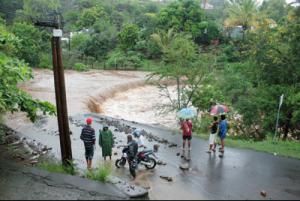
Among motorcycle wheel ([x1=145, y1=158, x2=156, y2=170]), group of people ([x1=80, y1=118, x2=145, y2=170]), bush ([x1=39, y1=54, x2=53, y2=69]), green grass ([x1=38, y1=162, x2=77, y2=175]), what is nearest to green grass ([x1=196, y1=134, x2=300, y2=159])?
motorcycle wheel ([x1=145, y1=158, x2=156, y2=170])

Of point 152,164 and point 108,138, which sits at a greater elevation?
point 108,138

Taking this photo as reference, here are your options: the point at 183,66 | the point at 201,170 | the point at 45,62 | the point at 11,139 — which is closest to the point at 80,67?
the point at 45,62

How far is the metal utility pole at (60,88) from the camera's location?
33.1 feet

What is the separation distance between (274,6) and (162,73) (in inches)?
2020

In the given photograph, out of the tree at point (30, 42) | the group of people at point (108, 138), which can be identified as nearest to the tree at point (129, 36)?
the tree at point (30, 42)

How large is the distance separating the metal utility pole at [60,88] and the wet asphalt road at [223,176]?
1204 mm

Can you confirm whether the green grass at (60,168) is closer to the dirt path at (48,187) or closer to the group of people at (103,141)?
the dirt path at (48,187)

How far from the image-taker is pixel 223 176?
1061 centimetres

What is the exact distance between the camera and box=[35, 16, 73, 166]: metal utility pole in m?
10.1

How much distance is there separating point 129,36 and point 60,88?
42079mm

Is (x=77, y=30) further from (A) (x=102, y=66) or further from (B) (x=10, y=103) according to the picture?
Answer: (B) (x=10, y=103)

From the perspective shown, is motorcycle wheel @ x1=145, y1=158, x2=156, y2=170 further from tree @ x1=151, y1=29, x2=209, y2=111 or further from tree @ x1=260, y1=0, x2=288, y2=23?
tree @ x1=260, y1=0, x2=288, y2=23

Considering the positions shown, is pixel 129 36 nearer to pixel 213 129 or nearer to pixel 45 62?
pixel 45 62

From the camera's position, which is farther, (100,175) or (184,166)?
(184,166)
